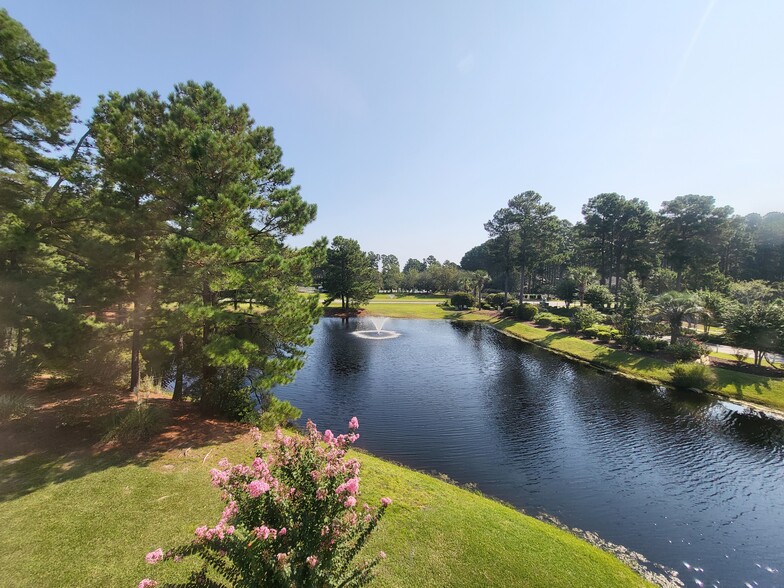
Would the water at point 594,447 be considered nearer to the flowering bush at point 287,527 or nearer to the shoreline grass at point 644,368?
the shoreline grass at point 644,368

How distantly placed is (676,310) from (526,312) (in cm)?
2190

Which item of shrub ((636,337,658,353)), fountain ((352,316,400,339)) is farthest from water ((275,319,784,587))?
fountain ((352,316,400,339))

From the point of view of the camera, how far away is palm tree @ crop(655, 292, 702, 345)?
3048 centimetres

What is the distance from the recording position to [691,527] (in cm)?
1085

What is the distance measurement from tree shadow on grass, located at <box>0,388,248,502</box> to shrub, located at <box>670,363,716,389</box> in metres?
28.1

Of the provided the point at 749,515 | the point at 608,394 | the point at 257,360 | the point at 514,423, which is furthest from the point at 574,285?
the point at 257,360

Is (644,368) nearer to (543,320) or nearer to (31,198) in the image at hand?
(543,320)

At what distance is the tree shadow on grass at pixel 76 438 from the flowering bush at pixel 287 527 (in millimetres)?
7801

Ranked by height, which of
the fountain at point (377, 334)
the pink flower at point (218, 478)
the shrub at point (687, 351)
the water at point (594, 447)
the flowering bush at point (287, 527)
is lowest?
the water at point (594, 447)

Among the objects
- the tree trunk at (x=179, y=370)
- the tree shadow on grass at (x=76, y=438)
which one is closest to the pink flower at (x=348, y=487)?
the tree shadow on grass at (x=76, y=438)

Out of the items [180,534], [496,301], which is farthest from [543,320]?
[180,534]

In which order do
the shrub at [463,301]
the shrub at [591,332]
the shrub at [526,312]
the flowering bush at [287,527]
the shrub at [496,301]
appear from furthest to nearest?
1. the shrub at [463,301]
2. the shrub at [496,301]
3. the shrub at [526,312]
4. the shrub at [591,332]
5. the flowering bush at [287,527]

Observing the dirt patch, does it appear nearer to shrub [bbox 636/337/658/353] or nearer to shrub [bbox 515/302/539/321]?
shrub [bbox 636/337/658/353]

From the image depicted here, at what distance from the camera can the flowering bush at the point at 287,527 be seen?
13.8 ft
